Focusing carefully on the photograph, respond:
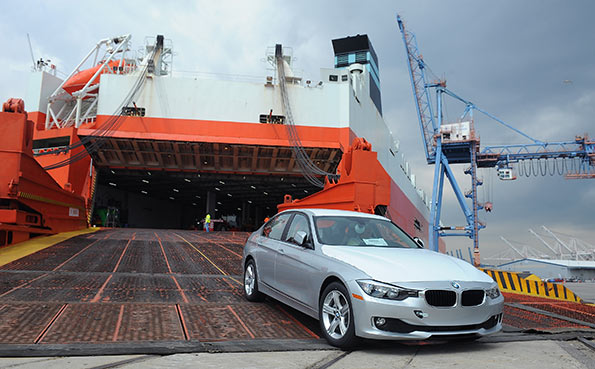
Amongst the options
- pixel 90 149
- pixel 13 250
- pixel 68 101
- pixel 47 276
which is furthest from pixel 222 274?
pixel 68 101

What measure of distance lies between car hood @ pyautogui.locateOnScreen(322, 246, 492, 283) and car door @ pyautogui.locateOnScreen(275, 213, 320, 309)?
0.86 feet

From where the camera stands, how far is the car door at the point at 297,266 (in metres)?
4.52

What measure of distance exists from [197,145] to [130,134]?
414 centimetres

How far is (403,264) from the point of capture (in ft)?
13.4

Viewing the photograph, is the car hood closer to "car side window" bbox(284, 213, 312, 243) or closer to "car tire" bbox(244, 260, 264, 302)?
"car side window" bbox(284, 213, 312, 243)

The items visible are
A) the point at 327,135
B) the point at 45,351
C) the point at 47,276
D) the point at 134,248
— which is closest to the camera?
the point at 45,351

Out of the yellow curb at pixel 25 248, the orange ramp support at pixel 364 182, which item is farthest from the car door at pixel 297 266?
the orange ramp support at pixel 364 182

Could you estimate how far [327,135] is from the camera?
29344 millimetres

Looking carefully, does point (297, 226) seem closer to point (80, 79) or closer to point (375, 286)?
point (375, 286)

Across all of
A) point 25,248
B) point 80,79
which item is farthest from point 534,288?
point 80,79

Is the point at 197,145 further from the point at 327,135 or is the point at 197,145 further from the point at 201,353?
the point at 201,353

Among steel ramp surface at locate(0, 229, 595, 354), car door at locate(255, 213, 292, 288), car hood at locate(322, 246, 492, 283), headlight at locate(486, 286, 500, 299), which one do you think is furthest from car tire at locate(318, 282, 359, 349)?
headlight at locate(486, 286, 500, 299)

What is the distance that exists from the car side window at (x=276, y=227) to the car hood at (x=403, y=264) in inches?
49.7

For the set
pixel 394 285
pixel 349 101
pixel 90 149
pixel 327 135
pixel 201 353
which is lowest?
pixel 201 353
